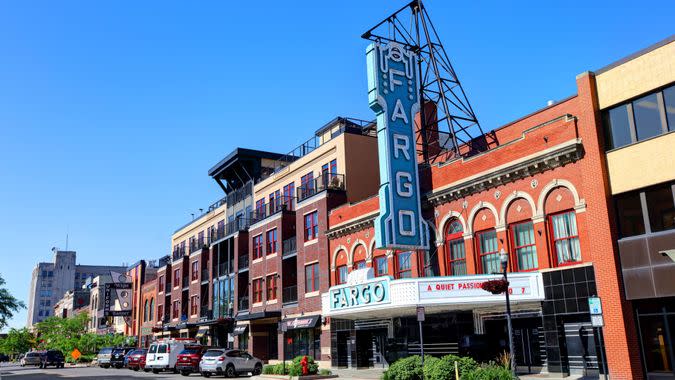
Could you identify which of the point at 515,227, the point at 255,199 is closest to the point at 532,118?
the point at 515,227

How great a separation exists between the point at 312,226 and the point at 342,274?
531cm

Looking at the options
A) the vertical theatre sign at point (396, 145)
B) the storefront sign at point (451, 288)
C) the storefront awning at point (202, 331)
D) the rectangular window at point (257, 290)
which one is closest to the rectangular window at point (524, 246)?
the storefront sign at point (451, 288)

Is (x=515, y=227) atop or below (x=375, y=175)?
below

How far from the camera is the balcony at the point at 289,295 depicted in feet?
150

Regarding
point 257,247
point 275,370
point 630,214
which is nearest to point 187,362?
point 275,370

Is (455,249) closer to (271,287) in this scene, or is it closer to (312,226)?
(312,226)

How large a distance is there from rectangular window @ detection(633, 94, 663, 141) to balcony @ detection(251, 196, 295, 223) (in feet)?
98.4

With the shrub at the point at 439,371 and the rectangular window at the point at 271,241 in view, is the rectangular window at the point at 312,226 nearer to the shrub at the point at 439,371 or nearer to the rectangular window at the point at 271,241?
the rectangular window at the point at 271,241

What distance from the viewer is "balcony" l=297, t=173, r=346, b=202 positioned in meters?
43.6

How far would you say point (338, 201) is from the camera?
42.8m

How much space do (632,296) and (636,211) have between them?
3.28m

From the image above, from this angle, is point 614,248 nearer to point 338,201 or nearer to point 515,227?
point 515,227

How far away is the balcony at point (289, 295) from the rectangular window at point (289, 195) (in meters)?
6.96

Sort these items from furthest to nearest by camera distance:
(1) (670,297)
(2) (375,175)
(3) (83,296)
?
1. (3) (83,296)
2. (2) (375,175)
3. (1) (670,297)
